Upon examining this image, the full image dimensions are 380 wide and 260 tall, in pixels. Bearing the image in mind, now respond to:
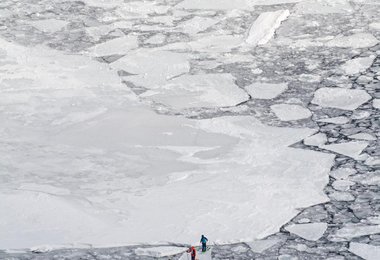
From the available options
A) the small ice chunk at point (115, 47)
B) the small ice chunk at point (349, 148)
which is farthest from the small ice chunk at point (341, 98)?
the small ice chunk at point (115, 47)

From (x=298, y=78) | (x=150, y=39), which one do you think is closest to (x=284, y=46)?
(x=298, y=78)

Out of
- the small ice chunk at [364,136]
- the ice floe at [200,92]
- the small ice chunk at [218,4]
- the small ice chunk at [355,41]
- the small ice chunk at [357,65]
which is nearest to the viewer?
the small ice chunk at [364,136]

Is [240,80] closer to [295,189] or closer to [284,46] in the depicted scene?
[284,46]

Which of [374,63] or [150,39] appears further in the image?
[150,39]

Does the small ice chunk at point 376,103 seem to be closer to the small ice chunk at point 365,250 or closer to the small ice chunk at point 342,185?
the small ice chunk at point 342,185

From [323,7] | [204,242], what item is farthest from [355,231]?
[323,7]
